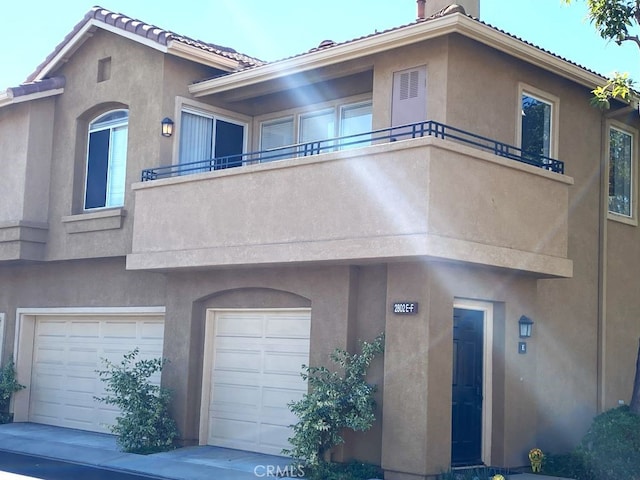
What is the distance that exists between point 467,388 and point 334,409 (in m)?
2.35

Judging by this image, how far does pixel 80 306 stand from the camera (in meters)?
18.3

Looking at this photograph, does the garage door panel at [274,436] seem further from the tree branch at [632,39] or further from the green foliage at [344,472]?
the tree branch at [632,39]

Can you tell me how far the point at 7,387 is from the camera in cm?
1903

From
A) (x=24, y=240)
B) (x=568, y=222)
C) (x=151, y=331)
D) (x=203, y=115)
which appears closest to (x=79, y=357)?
(x=151, y=331)

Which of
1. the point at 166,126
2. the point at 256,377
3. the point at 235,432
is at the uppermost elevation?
the point at 166,126

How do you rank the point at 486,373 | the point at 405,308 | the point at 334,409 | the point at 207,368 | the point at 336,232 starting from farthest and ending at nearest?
the point at 207,368
the point at 486,373
the point at 336,232
the point at 405,308
the point at 334,409

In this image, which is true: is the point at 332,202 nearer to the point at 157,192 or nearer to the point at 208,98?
the point at 157,192

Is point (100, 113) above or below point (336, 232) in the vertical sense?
above

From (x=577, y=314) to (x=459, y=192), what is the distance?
4402mm

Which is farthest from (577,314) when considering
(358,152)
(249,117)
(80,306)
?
(80,306)

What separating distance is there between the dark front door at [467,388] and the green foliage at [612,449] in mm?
1520

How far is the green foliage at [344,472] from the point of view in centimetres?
1263

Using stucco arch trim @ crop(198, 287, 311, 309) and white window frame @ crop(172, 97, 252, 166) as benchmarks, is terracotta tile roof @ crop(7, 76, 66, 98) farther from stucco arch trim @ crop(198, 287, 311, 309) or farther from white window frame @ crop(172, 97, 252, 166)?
stucco arch trim @ crop(198, 287, 311, 309)

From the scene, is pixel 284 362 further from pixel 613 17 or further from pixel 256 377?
pixel 613 17
